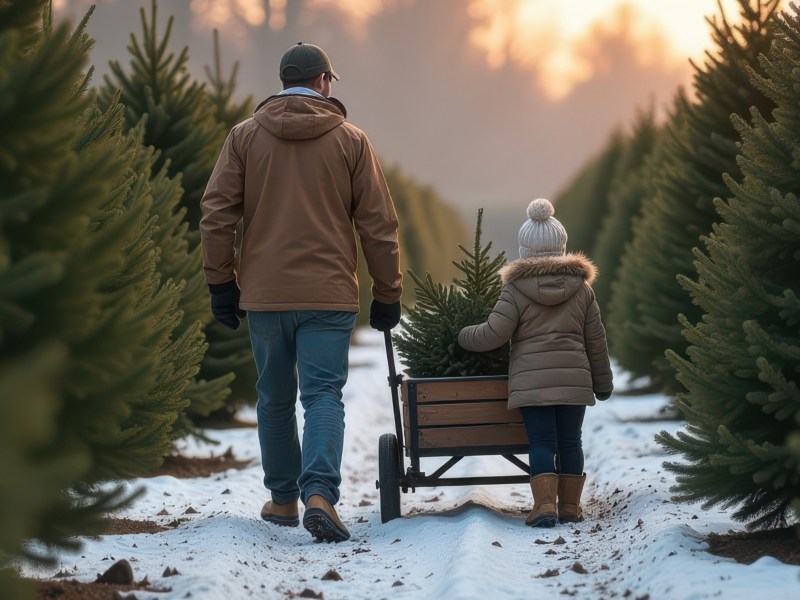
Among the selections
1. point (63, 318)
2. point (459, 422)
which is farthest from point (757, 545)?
point (63, 318)

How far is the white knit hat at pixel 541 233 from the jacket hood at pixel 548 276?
0.08 metres

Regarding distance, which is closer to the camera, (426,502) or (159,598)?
(159,598)

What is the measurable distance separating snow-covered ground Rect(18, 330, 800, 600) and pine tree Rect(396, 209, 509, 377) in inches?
32.8

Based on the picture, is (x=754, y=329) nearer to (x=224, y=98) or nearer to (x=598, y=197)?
(x=224, y=98)

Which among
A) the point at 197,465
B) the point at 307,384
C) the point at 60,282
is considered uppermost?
the point at 60,282

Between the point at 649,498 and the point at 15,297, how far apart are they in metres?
4.23

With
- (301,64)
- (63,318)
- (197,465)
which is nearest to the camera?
(63,318)

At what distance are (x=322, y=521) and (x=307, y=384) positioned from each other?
773 millimetres

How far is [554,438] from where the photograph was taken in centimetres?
605

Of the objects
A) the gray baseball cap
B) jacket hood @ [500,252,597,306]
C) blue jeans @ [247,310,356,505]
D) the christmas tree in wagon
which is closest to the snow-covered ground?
the christmas tree in wagon

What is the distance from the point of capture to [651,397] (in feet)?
44.3

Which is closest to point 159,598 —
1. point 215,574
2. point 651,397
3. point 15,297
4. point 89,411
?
point 215,574

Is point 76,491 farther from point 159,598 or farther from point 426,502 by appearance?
point 426,502

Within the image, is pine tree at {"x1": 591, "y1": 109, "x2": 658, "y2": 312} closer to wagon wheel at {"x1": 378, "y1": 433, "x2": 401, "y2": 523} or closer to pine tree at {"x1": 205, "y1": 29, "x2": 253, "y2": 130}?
pine tree at {"x1": 205, "y1": 29, "x2": 253, "y2": 130}
